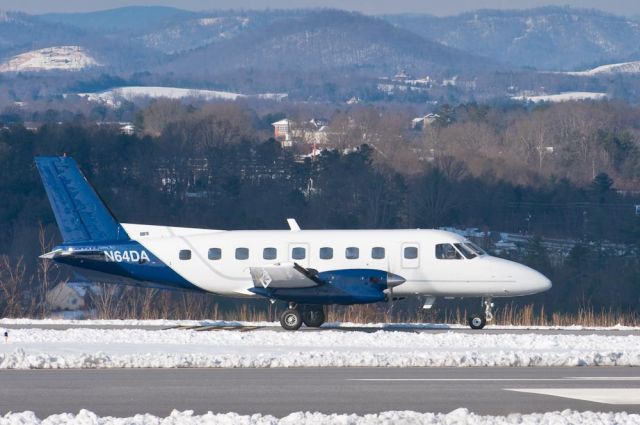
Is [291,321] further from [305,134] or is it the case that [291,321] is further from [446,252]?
[305,134]

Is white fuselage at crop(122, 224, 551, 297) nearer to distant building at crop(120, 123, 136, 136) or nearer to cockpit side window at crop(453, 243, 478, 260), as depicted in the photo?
cockpit side window at crop(453, 243, 478, 260)

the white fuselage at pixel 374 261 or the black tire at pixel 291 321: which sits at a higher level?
the white fuselage at pixel 374 261

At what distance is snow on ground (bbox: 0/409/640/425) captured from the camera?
1516cm

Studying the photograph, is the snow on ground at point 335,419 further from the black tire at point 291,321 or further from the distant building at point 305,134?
the distant building at point 305,134

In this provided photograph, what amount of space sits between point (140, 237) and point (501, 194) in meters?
86.3

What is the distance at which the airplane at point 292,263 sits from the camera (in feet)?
94.6

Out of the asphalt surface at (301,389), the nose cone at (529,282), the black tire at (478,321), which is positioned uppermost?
the asphalt surface at (301,389)

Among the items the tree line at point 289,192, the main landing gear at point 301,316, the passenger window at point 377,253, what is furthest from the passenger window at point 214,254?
the tree line at point 289,192

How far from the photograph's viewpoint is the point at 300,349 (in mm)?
23312

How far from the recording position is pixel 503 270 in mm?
29266

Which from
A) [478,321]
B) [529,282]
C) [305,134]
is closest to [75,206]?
[478,321]

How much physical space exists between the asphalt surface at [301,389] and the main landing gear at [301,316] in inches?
329

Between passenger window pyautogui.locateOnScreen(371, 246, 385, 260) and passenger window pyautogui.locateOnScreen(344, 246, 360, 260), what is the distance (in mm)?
335

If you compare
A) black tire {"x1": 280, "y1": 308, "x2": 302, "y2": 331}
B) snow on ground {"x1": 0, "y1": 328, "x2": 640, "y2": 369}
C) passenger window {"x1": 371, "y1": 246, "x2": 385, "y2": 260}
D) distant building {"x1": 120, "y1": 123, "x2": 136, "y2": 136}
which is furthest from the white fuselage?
distant building {"x1": 120, "y1": 123, "x2": 136, "y2": 136}
